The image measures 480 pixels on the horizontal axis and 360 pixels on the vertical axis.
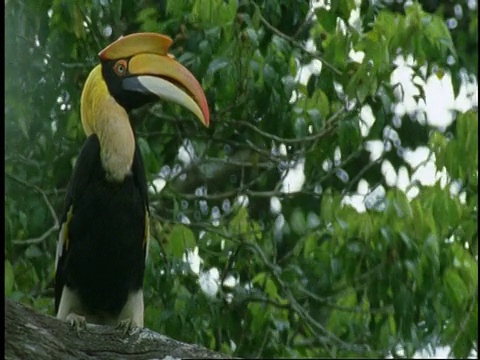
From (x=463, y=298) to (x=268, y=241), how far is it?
20.6 inches

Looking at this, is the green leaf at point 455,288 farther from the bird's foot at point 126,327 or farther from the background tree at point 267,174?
the bird's foot at point 126,327

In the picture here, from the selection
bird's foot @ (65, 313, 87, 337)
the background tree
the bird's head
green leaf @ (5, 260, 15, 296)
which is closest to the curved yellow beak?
the bird's head

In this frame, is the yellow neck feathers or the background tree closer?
the yellow neck feathers

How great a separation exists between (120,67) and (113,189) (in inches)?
10.0

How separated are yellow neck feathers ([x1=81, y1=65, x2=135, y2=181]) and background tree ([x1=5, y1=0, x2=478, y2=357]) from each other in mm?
284

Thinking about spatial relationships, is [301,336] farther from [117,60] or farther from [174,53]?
[117,60]

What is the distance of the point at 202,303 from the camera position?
112 inches

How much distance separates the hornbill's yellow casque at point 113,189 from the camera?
2.45 m

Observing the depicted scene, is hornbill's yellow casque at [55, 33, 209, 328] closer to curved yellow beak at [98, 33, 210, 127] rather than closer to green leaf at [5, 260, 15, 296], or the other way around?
curved yellow beak at [98, 33, 210, 127]

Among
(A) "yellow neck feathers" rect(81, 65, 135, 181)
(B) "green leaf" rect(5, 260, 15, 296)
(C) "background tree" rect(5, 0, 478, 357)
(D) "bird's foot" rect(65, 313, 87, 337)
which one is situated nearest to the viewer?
(D) "bird's foot" rect(65, 313, 87, 337)

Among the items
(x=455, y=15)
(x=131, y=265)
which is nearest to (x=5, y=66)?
(x=131, y=265)

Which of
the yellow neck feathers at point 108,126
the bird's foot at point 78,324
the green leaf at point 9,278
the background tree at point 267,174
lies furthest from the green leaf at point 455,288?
the bird's foot at point 78,324

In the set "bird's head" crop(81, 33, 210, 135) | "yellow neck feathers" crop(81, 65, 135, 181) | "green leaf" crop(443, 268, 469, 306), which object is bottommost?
"green leaf" crop(443, 268, 469, 306)

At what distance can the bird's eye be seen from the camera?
2516 mm
